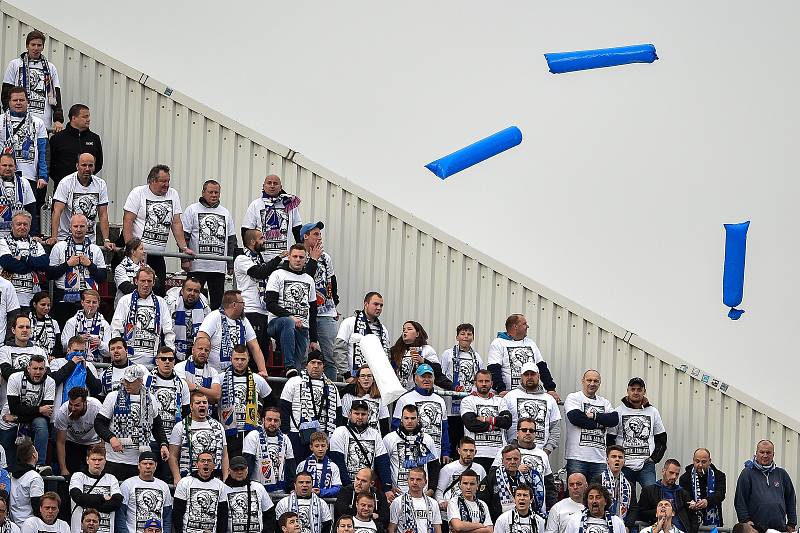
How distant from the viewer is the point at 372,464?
59.1 feet

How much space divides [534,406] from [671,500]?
1563mm

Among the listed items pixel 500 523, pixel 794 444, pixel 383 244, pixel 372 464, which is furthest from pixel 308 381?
pixel 794 444

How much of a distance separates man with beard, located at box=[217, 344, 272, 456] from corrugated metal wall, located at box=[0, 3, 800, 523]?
3464 millimetres

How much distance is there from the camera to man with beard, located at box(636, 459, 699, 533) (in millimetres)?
18828

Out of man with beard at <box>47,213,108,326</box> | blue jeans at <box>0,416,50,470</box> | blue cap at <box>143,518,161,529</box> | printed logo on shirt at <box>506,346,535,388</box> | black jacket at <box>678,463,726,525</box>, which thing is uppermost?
man with beard at <box>47,213,108,326</box>

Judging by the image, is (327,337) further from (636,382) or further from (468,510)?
(636,382)

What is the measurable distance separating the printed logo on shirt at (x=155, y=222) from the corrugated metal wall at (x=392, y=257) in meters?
1.74

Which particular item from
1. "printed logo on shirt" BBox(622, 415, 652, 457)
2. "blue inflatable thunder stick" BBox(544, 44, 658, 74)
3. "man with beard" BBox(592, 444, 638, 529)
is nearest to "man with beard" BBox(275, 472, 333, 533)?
"man with beard" BBox(592, 444, 638, 529)

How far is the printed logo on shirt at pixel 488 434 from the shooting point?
1886 centimetres

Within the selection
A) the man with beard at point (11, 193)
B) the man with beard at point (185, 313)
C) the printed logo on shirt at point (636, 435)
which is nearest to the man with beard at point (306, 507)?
the man with beard at point (185, 313)

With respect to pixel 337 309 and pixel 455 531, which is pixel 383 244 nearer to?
pixel 337 309

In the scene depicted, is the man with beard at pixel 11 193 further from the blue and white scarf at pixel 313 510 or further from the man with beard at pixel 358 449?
the blue and white scarf at pixel 313 510

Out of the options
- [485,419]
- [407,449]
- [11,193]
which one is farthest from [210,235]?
[485,419]

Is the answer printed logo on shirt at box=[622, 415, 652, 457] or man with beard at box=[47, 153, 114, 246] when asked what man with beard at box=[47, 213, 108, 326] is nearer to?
man with beard at box=[47, 153, 114, 246]
